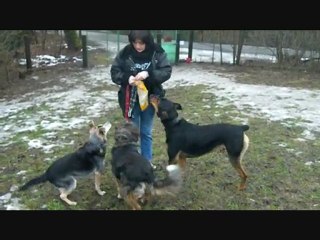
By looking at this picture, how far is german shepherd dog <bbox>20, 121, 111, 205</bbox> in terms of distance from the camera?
4.52 m

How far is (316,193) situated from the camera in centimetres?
480

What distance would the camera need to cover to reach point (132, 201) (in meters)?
4.30

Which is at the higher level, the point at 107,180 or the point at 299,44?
the point at 299,44

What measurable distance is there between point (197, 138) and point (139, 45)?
1471 mm

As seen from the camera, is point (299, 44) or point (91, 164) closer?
point (91, 164)

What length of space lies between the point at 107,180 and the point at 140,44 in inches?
82.1

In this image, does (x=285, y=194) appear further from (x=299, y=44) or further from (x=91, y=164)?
(x=299, y=44)

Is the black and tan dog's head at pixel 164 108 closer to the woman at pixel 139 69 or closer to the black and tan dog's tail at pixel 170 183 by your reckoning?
the woman at pixel 139 69

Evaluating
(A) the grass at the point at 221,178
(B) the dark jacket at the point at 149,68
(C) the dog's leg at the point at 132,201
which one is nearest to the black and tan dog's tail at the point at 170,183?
(C) the dog's leg at the point at 132,201

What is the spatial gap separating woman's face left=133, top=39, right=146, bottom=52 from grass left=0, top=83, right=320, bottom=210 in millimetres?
1913

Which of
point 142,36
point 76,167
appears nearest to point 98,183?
point 76,167

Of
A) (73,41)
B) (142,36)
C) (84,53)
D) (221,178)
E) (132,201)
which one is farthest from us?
(73,41)

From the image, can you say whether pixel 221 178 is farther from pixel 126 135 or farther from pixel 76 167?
pixel 76 167

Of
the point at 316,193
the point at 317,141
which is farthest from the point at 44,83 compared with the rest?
the point at 316,193
